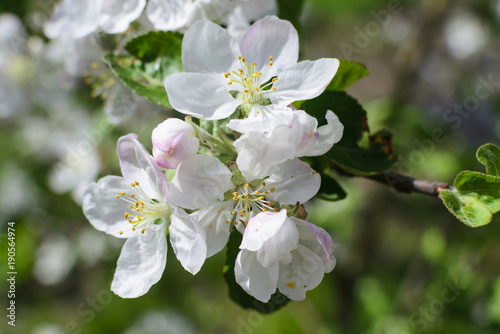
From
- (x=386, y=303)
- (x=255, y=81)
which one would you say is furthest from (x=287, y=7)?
(x=386, y=303)

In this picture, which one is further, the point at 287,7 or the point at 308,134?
the point at 287,7

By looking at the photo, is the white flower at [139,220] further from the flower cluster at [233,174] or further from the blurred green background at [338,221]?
the blurred green background at [338,221]

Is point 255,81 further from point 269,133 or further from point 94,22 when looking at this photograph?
point 94,22

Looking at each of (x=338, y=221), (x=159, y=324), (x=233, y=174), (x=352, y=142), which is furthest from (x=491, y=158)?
(x=159, y=324)

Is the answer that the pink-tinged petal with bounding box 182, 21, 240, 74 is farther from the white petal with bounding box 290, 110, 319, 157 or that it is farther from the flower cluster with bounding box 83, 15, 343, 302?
the white petal with bounding box 290, 110, 319, 157

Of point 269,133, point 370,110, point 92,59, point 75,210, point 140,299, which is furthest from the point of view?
point 140,299

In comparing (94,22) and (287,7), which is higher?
(287,7)

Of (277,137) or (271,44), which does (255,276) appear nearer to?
(277,137)
